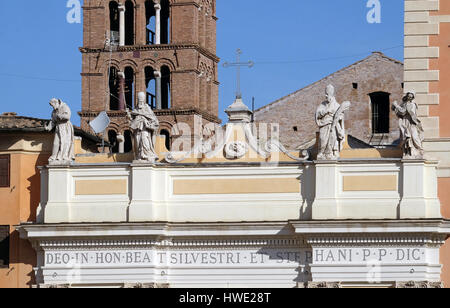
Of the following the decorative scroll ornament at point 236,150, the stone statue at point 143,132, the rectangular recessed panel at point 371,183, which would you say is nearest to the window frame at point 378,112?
the decorative scroll ornament at point 236,150

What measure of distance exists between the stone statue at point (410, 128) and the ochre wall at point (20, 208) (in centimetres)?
888

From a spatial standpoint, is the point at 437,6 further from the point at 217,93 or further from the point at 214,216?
the point at 217,93

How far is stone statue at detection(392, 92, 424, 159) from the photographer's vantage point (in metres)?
38.7

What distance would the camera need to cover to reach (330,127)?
39.1m

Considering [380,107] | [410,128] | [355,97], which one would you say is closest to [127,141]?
[355,97]

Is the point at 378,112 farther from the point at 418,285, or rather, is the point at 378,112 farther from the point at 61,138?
the point at 418,285

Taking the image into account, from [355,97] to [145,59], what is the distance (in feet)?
89.1

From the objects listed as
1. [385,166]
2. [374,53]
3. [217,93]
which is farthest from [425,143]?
[217,93]

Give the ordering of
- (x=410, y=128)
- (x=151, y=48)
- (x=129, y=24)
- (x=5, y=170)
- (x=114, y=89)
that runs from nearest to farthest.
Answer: (x=410, y=128), (x=5, y=170), (x=151, y=48), (x=114, y=89), (x=129, y=24)

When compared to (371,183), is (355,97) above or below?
above

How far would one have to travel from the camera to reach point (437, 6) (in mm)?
40281

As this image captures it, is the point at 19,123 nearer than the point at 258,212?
No

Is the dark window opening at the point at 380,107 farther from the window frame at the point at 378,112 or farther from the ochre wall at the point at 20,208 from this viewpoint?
the ochre wall at the point at 20,208

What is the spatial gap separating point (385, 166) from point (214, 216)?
4.27 m
